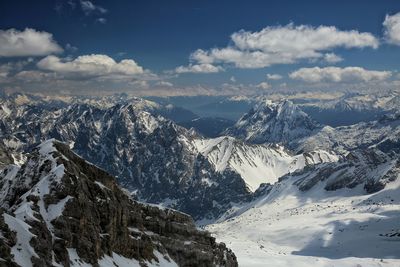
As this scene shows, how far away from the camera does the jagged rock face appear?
6412cm

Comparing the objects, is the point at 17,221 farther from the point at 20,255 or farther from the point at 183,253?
the point at 183,253

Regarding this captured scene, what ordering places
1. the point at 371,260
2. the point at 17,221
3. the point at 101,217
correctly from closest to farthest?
the point at 17,221 → the point at 101,217 → the point at 371,260

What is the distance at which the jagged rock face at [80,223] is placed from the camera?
64125mm

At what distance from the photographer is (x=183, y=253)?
359ft

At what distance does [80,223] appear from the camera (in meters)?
77.1

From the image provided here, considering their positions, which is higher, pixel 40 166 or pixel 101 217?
pixel 40 166

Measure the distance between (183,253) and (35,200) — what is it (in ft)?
141

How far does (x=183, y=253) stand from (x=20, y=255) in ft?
179

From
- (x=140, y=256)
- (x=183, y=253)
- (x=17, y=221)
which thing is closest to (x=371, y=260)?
(x=183, y=253)

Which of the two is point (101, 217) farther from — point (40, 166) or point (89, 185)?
point (40, 166)

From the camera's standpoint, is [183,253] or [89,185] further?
[183,253]

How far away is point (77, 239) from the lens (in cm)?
7506

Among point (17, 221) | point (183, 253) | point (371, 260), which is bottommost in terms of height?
point (371, 260)

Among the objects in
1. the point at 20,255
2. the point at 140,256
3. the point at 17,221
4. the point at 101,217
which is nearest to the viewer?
the point at 20,255
